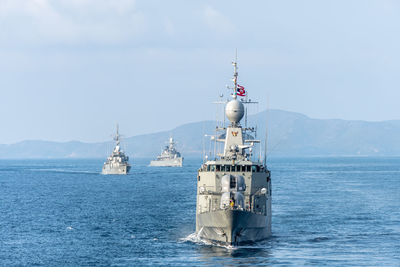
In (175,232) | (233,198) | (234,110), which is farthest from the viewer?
(175,232)

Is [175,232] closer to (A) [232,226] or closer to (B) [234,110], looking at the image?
(B) [234,110]

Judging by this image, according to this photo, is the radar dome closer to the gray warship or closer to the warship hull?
the gray warship

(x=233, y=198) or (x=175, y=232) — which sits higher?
(x=233, y=198)

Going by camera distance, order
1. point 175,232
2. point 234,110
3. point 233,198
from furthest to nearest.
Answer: point 175,232
point 234,110
point 233,198

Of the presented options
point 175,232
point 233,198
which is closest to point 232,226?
point 233,198

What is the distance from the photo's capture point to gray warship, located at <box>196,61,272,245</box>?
172 feet

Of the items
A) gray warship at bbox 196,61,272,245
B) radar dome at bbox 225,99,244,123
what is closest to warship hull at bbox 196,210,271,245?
gray warship at bbox 196,61,272,245

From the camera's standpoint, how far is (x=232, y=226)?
172 ft

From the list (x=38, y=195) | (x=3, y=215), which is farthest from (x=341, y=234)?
(x=38, y=195)

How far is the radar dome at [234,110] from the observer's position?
63.0 m

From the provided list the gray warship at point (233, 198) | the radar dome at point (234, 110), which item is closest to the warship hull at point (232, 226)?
the gray warship at point (233, 198)

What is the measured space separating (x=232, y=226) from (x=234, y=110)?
14273 mm

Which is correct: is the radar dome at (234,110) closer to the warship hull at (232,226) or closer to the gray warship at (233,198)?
the gray warship at (233,198)

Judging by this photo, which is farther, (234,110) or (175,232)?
(175,232)
